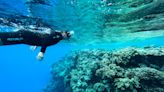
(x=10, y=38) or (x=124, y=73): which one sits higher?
(x=10, y=38)

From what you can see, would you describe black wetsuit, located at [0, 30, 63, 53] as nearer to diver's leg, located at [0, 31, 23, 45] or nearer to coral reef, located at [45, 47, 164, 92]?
diver's leg, located at [0, 31, 23, 45]

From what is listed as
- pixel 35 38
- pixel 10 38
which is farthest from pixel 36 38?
pixel 10 38

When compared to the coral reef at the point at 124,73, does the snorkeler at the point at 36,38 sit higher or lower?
higher

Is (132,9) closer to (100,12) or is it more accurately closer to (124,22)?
(100,12)

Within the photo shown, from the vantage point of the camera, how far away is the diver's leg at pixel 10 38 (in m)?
7.60

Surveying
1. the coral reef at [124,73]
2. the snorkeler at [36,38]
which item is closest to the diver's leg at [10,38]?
the snorkeler at [36,38]

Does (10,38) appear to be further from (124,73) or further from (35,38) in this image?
(124,73)

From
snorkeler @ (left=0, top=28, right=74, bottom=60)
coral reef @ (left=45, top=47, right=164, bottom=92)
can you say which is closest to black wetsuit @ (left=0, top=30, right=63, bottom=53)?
snorkeler @ (left=0, top=28, right=74, bottom=60)

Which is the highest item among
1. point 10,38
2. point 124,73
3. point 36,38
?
point 10,38

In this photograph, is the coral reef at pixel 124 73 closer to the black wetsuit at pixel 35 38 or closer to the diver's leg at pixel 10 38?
the black wetsuit at pixel 35 38

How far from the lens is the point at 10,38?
772 cm

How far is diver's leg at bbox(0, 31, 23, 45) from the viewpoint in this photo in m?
7.60

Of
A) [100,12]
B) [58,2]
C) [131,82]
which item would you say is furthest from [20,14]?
[131,82]

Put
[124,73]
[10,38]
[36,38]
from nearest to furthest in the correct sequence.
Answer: [10,38], [36,38], [124,73]
